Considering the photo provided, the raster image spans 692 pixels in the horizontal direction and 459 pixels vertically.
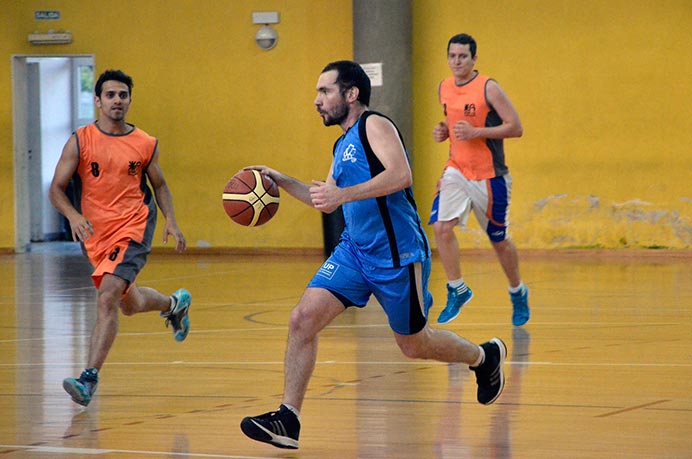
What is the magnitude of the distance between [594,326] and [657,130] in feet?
21.6

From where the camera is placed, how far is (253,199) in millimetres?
5055

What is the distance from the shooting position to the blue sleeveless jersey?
4625mm

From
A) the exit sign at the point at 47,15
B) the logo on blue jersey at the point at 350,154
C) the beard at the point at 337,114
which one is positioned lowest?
the logo on blue jersey at the point at 350,154

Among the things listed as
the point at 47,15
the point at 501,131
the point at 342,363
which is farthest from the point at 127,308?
the point at 47,15

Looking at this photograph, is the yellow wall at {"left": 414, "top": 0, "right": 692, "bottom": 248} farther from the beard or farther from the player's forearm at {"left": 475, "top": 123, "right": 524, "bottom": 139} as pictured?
the beard

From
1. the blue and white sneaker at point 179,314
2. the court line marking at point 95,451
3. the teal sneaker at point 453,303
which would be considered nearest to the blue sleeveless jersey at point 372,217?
the court line marking at point 95,451

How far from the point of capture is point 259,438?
14.1 feet

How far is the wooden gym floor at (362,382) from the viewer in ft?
14.7

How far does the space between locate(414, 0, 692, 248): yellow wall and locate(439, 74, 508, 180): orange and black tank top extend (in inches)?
240

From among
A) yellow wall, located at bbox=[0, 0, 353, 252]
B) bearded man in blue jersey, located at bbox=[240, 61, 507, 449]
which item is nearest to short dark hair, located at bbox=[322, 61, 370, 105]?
bearded man in blue jersey, located at bbox=[240, 61, 507, 449]

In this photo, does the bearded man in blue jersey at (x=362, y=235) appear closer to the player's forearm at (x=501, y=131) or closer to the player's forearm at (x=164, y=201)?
the player's forearm at (x=164, y=201)

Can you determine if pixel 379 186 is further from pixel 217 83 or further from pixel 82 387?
pixel 217 83

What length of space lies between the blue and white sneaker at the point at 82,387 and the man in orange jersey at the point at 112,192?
1.56 feet

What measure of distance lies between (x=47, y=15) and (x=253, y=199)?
1165cm
